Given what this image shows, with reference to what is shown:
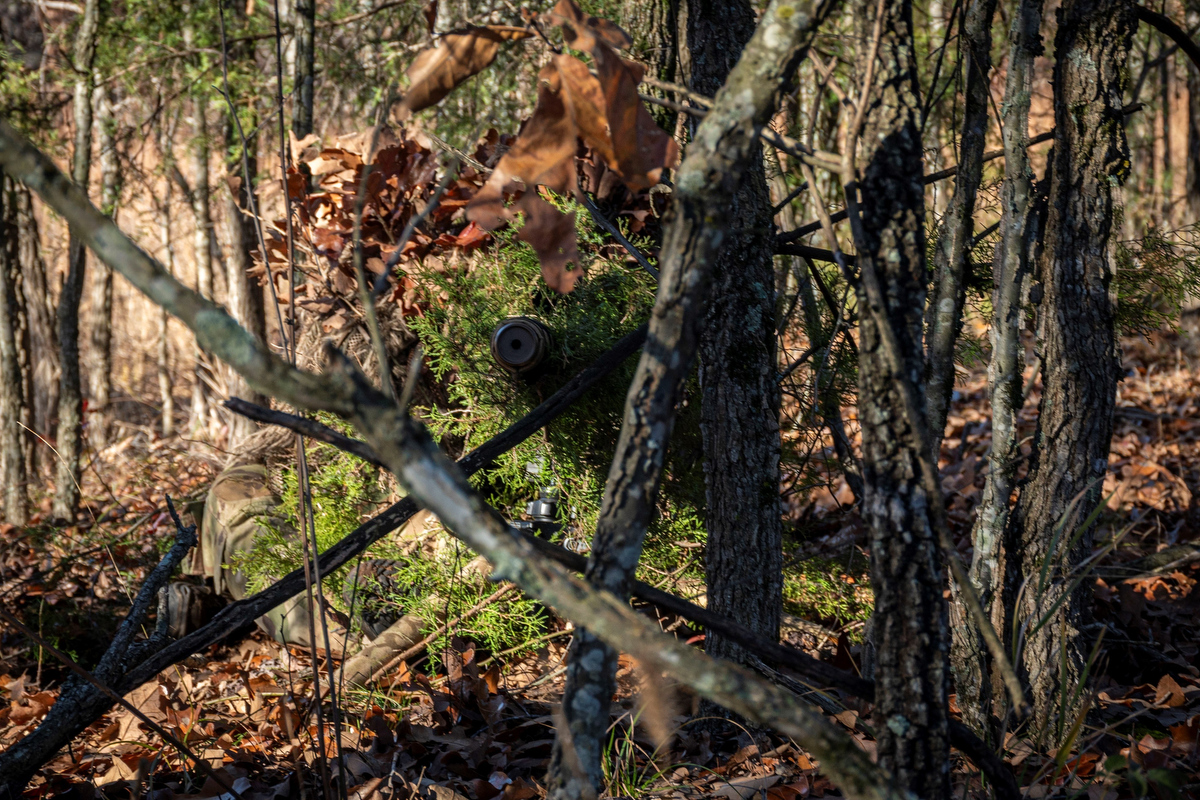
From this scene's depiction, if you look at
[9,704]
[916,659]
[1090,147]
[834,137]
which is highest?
[834,137]

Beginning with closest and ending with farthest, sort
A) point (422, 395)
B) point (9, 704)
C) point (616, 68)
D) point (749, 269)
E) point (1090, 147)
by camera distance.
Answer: point (616, 68) < point (1090, 147) < point (749, 269) < point (9, 704) < point (422, 395)

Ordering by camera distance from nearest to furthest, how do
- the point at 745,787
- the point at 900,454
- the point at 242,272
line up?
the point at 900,454, the point at 745,787, the point at 242,272

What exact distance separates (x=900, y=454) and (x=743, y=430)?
3.21ft

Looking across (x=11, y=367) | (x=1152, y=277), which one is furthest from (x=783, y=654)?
(x=11, y=367)

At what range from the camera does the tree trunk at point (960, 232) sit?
2.01m

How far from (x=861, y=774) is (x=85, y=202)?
4.15ft

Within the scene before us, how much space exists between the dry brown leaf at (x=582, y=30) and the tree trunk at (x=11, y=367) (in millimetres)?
6402

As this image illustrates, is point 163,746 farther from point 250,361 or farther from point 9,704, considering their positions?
point 250,361

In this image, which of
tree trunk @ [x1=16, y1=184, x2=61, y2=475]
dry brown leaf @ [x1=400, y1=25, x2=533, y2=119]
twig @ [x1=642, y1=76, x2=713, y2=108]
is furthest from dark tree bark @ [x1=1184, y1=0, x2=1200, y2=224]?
tree trunk @ [x1=16, y1=184, x2=61, y2=475]

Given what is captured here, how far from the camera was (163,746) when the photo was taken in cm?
245

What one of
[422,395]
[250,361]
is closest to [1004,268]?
[250,361]

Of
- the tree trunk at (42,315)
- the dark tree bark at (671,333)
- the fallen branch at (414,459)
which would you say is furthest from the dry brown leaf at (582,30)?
the tree trunk at (42,315)

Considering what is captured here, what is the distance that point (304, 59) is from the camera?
12.2 ft

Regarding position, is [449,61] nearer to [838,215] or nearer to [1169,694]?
[838,215]
